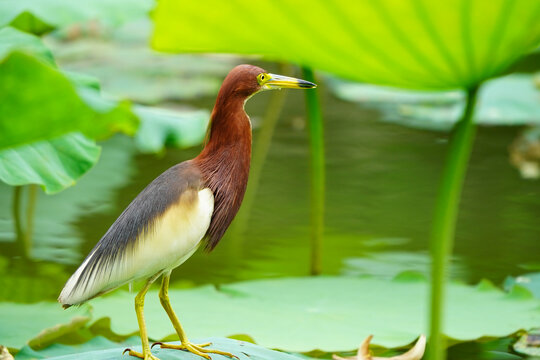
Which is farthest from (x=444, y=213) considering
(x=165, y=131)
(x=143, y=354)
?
(x=165, y=131)

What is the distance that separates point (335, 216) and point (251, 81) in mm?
2003

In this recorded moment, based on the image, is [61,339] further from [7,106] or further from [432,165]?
[432,165]

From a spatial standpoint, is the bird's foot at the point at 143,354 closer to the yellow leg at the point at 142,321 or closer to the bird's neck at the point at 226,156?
the yellow leg at the point at 142,321

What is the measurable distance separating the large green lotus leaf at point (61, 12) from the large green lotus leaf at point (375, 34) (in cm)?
74

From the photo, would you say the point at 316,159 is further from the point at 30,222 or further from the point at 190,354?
the point at 30,222

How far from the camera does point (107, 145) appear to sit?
410 centimetres

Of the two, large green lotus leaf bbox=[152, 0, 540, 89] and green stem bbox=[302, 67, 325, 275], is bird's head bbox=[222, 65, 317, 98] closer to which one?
large green lotus leaf bbox=[152, 0, 540, 89]

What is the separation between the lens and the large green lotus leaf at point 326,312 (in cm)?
184

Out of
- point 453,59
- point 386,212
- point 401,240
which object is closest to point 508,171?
point 386,212

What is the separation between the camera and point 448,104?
5.06m

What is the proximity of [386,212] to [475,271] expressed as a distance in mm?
672

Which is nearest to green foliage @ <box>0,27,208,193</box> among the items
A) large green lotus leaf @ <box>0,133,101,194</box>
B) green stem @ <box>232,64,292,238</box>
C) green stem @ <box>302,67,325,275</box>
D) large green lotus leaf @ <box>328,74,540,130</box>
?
large green lotus leaf @ <box>0,133,101,194</box>

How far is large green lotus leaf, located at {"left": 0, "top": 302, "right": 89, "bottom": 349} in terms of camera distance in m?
1.76

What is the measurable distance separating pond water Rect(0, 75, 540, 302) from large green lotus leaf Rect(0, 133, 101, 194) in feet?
1.69
